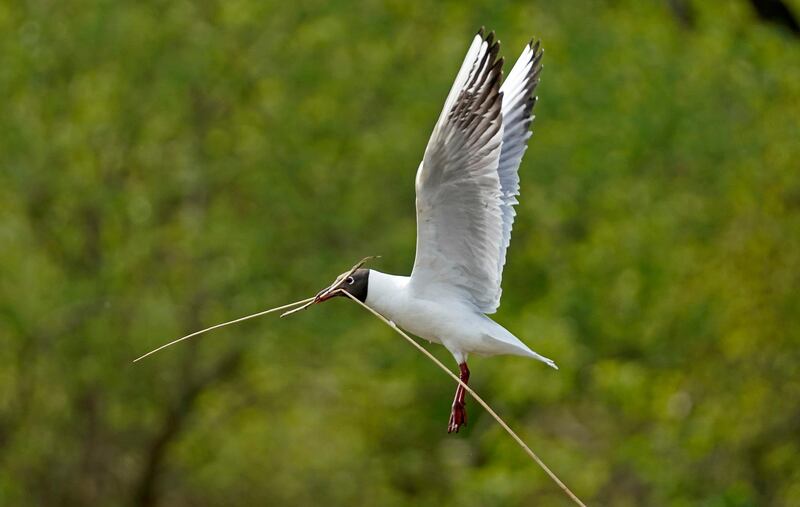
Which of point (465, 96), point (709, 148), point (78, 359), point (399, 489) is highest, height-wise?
point (465, 96)

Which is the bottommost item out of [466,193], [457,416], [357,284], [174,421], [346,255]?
[174,421]

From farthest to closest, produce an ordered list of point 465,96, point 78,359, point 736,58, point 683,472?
point 736,58, point 78,359, point 683,472, point 465,96

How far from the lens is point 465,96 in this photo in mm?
4980

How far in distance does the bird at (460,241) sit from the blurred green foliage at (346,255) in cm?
791

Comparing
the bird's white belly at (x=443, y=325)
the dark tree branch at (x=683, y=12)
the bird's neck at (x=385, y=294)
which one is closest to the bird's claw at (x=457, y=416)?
the bird's white belly at (x=443, y=325)

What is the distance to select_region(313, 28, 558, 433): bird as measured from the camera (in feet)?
16.4

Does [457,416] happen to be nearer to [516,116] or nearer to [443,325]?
[443,325]

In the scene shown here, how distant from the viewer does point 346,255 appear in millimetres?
14273

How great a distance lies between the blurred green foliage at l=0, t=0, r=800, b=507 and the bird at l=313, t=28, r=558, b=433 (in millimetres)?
7915

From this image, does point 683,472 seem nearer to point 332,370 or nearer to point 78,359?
point 332,370

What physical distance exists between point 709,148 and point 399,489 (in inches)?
183

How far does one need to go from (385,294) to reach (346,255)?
29.9ft

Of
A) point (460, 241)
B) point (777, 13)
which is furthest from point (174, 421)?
point (460, 241)

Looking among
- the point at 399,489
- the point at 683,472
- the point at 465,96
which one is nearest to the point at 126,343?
the point at 399,489
